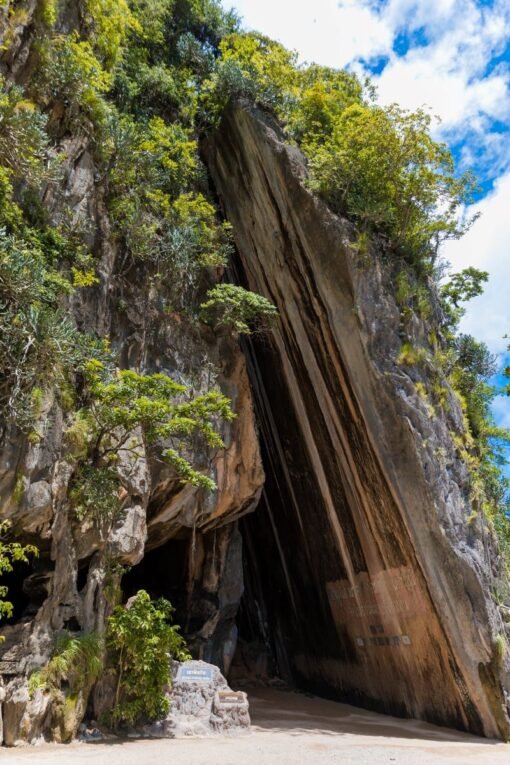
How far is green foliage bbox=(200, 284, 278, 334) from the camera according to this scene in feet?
40.1

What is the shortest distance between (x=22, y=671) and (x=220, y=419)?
592 cm

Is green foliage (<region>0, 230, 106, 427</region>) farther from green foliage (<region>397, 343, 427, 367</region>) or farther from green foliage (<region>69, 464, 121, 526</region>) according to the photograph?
green foliage (<region>397, 343, 427, 367</region>)

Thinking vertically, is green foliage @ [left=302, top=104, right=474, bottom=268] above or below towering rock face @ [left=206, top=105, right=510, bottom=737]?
above

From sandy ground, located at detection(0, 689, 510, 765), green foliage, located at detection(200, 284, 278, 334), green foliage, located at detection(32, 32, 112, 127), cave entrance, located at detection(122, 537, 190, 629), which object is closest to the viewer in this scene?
sandy ground, located at detection(0, 689, 510, 765)

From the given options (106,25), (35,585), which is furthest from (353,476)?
(106,25)

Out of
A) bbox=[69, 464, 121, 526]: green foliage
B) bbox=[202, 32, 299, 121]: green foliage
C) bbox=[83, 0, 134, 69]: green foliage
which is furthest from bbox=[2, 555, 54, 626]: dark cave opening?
bbox=[202, 32, 299, 121]: green foliage

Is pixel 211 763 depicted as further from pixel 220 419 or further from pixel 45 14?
pixel 45 14

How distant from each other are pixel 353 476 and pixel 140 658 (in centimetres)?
579

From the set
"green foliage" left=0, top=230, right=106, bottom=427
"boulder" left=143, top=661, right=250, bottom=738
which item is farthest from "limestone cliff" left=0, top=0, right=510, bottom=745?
"boulder" left=143, top=661, right=250, bottom=738

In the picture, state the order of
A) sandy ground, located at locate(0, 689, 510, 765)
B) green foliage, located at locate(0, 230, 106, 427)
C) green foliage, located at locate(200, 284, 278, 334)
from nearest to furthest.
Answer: sandy ground, located at locate(0, 689, 510, 765)
green foliage, located at locate(0, 230, 106, 427)
green foliage, located at locate(200, 284, 278, 334)

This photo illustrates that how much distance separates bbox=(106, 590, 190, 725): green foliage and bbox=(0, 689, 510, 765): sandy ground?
57cm

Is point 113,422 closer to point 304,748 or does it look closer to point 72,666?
point 72,666

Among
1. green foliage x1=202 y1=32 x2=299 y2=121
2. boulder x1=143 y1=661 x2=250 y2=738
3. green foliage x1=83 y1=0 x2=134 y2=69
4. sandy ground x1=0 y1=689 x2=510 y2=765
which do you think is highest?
green foliage x1=202 y1=32 x2=299 y2=121

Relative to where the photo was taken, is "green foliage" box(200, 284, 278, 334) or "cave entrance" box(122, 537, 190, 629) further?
"cave entrance" box(122, 537, 190, 629)
